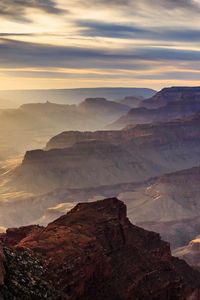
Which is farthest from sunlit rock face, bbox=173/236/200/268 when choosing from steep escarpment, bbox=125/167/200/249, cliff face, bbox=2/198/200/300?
cliff face, bbox=2/198/200/300

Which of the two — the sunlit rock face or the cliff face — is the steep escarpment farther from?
the cliff face

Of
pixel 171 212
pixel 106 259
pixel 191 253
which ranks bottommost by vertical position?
pixel 171 212

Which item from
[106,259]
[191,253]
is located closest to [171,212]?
[191,253]

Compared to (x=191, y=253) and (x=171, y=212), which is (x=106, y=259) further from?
(x=171, y=212)

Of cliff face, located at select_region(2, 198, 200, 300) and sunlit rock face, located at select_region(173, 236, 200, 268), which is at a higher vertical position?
cliff face, located at select_region(2, 198, 200, 300)

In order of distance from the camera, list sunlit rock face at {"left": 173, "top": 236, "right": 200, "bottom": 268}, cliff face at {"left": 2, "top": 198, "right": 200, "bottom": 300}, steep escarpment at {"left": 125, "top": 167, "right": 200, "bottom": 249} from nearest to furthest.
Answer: cliff face at {"left": 2, "top": 198, "right": 200, "bottom": 300}
sunlit rock face at {"left": 173, "top": 236, "right": 200, "bottom": 268}
steep escarpment at {"left": 125, "top": 167, "right": 200, "bottom": 249}

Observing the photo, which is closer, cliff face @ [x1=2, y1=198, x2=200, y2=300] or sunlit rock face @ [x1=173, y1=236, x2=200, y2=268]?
cliff face @ [x1=2, y1=198, x2=200, y2=300]

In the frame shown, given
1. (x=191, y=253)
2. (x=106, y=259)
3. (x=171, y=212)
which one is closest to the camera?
(x=106, y=259)

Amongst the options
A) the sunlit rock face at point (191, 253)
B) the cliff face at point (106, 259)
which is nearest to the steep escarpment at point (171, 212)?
the sunlit rock face at point (191, 253)

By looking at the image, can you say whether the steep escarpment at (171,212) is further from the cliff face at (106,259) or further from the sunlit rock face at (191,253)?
the cliff face at (106,259)
